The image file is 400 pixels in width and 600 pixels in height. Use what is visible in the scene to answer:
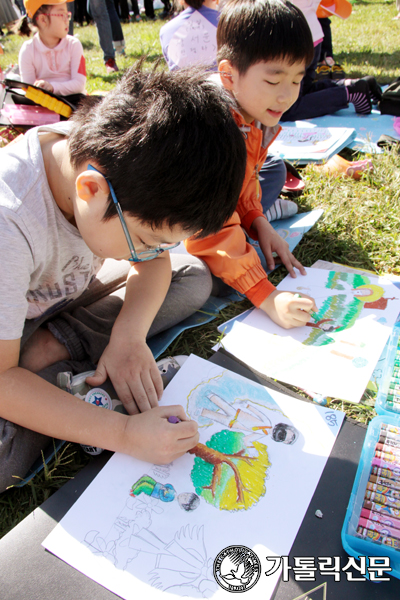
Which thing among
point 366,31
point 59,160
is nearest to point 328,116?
point 59,160

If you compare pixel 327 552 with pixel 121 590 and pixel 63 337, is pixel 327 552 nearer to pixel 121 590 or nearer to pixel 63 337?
pixel 121 590

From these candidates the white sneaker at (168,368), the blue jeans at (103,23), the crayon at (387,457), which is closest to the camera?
the crayon at (387,457)

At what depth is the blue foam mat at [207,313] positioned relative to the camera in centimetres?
92

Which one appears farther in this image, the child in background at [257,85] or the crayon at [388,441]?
the child in background at [257,85]

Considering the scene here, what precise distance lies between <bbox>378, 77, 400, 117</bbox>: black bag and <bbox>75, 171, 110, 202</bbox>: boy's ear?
235 centimetres

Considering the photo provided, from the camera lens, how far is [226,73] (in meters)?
1.34

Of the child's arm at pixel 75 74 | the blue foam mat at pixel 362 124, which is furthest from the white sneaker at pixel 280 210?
the child's arm at pixel 75 74

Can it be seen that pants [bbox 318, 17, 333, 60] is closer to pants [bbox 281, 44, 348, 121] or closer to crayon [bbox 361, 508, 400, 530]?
pants [bbox 281, 44, 348, 121]

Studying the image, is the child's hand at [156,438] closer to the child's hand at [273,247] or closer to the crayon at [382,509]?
the crayon at [382,509]

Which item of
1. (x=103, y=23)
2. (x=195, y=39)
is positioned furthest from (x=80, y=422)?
(x=103, y=23)

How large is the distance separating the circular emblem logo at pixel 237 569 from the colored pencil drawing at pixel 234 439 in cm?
8

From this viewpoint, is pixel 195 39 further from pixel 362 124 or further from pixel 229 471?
pixel 229 471

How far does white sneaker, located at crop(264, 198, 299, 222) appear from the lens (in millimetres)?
1723

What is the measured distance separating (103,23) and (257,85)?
397cm
